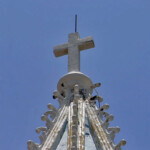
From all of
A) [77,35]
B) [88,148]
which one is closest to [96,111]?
[88,148]

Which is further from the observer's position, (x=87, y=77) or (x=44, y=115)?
(x=87, y=77)

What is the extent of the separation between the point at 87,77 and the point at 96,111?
5.61ft

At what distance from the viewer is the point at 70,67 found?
23344 millimetres

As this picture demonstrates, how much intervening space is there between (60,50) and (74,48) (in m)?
0.66

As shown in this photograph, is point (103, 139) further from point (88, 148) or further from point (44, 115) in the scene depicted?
point (44, 115)

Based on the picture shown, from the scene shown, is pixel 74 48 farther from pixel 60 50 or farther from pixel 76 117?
pixel 76 117

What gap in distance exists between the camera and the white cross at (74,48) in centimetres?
2345

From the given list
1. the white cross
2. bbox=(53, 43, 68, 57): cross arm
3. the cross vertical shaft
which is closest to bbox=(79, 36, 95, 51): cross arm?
the white cross

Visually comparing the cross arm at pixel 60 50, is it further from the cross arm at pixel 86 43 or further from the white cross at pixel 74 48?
the cross arm at pixel 86 43

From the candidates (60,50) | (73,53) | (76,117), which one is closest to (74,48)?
(73,53)

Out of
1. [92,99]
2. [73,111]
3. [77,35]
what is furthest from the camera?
[77,35]

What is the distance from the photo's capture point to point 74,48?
24.0 m

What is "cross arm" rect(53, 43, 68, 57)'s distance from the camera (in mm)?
24344

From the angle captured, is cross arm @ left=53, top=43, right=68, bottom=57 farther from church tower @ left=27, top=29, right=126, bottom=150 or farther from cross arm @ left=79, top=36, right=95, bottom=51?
cross arm @ left=79, top=36, right=95, bottom=51
